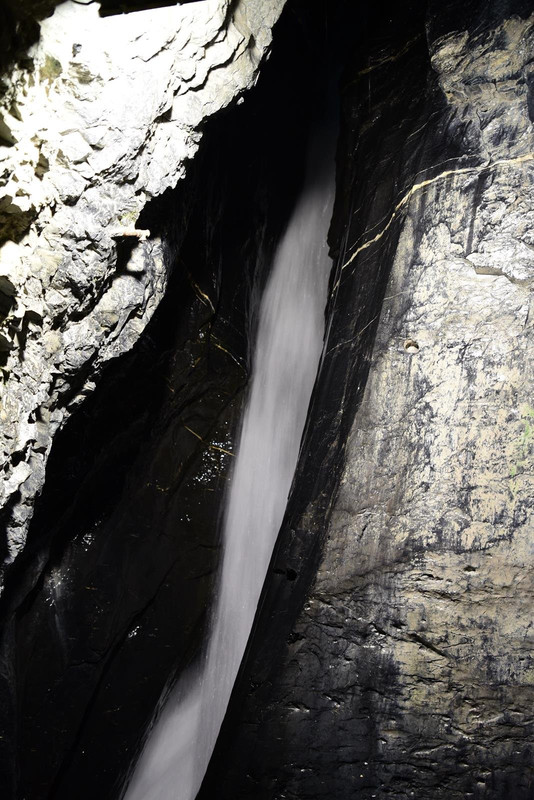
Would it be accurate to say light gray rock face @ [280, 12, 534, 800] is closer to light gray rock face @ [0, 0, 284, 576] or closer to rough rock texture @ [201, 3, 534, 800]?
rough rock texture @ [201, 3, 534, 800]

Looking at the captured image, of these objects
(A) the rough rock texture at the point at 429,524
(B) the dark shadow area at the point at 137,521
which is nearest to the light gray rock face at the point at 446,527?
(A) the rough rock texture at the point at 429,524

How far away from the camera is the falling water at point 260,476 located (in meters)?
3.05

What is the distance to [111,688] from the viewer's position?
300cm

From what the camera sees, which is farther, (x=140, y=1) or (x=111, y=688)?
(x=111, y=688)

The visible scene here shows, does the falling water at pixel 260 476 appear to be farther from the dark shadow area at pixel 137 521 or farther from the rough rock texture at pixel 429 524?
the rough rock texture at pixel 429 524

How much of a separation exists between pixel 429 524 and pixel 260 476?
55.1 inches

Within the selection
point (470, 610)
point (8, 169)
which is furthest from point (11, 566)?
point (470, 610)

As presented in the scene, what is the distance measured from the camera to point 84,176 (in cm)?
180

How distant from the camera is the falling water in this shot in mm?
3047

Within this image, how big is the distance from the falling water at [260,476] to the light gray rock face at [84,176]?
1.34m

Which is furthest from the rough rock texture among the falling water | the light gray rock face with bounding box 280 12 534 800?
the falling water

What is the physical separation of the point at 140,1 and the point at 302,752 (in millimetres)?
2361

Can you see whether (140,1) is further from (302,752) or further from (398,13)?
(302,752)

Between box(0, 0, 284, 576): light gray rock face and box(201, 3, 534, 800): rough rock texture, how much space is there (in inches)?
32.5
